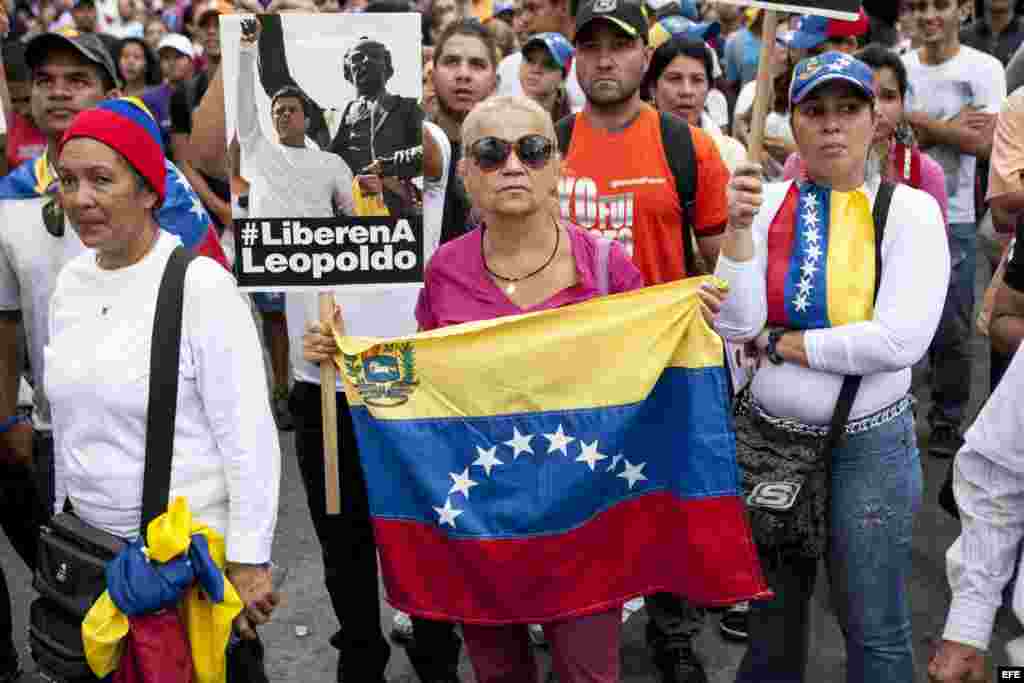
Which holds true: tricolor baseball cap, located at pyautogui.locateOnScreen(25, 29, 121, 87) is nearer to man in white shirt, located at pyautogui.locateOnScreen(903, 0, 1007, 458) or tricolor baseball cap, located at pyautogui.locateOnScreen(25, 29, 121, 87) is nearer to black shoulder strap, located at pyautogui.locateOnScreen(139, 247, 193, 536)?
black shoulder strap, located at pyautogui.locateOnScreen(139, 247, 193, 536)

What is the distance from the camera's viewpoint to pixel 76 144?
10.7ft

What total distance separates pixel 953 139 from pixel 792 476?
4243mm

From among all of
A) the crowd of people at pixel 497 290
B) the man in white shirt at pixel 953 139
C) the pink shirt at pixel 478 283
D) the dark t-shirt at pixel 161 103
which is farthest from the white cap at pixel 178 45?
the pink shirt at pixel 478 283

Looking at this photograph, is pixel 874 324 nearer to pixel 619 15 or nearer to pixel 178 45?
pixel 619 15

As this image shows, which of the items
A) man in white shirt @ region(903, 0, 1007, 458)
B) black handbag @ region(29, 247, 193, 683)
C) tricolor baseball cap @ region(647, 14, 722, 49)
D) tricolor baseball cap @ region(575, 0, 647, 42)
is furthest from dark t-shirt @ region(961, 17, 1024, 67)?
black handbag @ region(29, 247, 193, 683)

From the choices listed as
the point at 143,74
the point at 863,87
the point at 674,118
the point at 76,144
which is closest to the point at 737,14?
the point at 143,74

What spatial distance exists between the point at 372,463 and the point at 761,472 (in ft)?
3.64

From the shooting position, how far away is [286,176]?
12.3ft

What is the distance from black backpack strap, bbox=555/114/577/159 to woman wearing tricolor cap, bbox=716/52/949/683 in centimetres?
105

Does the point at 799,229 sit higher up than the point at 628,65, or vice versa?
the point at 628,65

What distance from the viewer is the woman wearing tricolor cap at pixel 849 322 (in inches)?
146

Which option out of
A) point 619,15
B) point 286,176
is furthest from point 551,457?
point 619,15

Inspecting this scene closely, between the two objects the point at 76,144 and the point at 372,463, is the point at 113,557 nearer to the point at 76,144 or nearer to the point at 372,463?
the point at 372,463

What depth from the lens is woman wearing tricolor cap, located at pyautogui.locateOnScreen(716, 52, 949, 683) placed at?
12.1 feet
